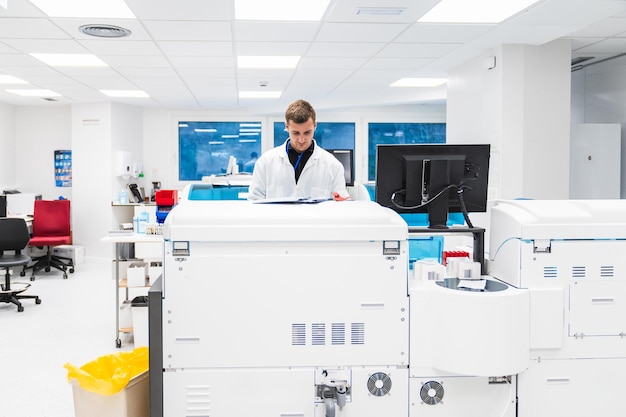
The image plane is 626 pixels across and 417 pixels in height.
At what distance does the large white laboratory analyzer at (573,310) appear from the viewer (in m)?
1.75

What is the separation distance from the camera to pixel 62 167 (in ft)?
26.9

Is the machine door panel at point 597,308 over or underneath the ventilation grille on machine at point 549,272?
underneath

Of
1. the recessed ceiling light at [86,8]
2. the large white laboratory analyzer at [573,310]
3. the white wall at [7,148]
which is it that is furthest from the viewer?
the white wall at [7,148]

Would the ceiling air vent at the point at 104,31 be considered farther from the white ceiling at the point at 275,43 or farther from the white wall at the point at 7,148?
the white wall at the point at 7,148

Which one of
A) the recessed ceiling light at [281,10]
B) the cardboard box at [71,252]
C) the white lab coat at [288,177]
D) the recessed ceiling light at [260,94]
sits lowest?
the cardboard box at [71,252]

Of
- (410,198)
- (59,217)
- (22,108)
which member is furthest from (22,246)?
(410,198)

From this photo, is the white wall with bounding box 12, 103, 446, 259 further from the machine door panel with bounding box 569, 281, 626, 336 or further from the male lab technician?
the machine door panel with bounding box 569, 281, 626, 336

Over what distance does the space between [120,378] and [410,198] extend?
1.23 metres

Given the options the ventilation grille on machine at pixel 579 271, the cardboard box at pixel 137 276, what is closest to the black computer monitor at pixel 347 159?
the cardboard box at pixel 137 276

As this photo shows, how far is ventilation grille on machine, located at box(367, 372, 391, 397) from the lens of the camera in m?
1.70

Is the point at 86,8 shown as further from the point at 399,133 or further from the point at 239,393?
the point at 399,133

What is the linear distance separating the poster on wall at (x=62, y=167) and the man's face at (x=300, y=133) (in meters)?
6.52

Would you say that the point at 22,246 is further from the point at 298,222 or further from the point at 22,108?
the point at 298,222

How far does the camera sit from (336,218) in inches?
66.0
